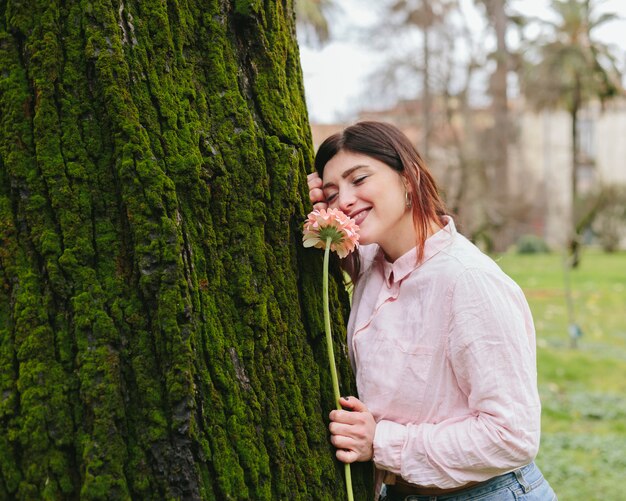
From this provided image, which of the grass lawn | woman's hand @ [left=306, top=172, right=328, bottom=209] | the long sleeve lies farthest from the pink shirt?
the grass lawn

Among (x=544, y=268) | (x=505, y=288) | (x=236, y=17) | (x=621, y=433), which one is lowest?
(x=544, y=268)

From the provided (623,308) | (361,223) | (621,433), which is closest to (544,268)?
(623,308)

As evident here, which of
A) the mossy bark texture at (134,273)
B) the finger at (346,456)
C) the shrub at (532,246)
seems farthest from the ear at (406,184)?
the shrub at (532,246)

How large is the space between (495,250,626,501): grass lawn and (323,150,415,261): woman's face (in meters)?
0.61

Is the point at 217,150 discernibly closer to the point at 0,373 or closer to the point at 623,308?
the point at 0,373

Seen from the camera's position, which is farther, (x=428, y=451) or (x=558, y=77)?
(x=558, y=77)

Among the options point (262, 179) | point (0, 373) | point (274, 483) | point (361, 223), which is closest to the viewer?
point (0, 373)

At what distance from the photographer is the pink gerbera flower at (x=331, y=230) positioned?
6.05ft

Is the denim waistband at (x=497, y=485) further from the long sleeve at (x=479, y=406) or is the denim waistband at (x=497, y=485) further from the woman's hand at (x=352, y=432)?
the woman's hand at (x=352, y=432)

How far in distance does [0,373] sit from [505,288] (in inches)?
50.8

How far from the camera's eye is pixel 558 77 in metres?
28.7

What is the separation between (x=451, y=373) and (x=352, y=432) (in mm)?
320

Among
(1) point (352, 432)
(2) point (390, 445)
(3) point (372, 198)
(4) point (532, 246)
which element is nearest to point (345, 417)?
(1) point (352, 432)

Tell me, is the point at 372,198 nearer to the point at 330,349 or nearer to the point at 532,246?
the point at 330,349
